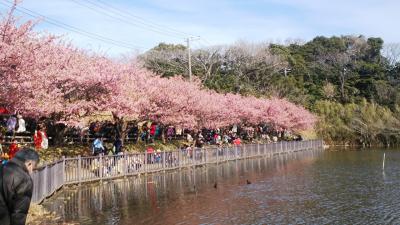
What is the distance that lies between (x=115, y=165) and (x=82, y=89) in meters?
4.49

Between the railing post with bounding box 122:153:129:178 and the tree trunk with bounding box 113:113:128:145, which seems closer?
the railing post with bounding box 122:153:129:178

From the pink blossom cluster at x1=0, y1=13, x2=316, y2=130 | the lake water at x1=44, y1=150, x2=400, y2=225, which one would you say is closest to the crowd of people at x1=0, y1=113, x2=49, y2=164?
the pink blossom cluster at x1=0, y1=13, x2=316, y2=130

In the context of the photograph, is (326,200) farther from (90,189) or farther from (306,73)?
(306,73)

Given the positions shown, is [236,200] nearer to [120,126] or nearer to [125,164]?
[125,164]

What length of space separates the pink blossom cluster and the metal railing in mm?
2750

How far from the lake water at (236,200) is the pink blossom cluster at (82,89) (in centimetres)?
412

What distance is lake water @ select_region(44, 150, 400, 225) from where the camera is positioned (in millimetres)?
12484

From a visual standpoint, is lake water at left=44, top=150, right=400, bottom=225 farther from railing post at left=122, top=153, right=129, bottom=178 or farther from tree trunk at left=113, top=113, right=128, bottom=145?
tree trunk at left=113, top=113, right=128, bottom=145

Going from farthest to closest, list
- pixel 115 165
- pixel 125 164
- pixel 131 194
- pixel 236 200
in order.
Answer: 1. pixel 125 164
2. pixel 115 165
3. pixel 131 194
4. pixel 236 200

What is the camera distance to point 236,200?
1567 centimetres

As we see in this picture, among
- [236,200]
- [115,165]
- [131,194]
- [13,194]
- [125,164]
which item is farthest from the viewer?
[125,164]

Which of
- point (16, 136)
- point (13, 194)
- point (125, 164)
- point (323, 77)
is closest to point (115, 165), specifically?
point (125, 164)

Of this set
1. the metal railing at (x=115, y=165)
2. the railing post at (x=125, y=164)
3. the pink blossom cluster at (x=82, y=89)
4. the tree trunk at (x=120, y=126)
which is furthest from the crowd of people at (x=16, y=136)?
the tree trunk at (x=120, y=126)

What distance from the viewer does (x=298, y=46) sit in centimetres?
8694
